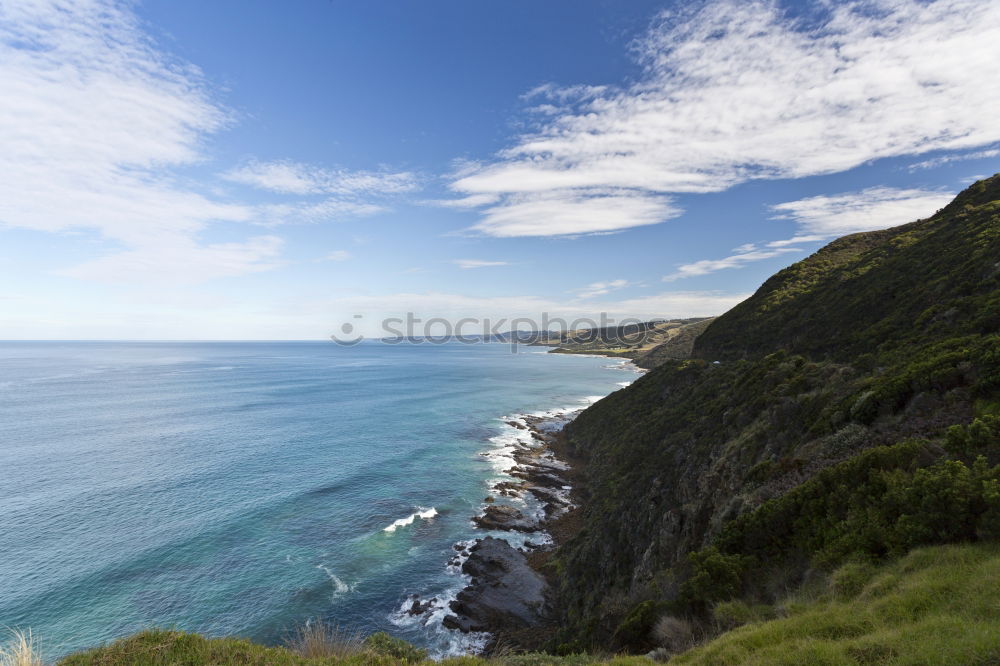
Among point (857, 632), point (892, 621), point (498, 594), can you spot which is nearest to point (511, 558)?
point (498, 594)

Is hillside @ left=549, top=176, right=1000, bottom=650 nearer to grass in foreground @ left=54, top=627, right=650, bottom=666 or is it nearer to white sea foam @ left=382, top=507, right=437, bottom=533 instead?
grass in foreground @ left=54, top=627, right=650, bottom=666

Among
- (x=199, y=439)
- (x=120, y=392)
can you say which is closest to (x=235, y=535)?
(x=199, y=439)

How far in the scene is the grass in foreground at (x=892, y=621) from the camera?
7164 millimetres

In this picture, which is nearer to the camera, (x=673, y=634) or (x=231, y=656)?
(x=231, y=656)

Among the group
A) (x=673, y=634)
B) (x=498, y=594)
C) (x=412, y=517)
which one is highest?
(x=673, y=634)

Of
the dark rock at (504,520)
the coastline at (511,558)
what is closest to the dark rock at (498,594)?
the coastline at (511,558)

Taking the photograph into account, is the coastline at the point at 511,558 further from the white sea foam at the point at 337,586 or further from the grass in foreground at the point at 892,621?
the grass in foreground at the point at 892,621

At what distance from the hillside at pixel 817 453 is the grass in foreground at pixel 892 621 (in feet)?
3.59

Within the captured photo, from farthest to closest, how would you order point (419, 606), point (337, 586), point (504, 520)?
point (504, 520) < point (337, 586) < point (419, 606)

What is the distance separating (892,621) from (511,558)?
99.1 ft

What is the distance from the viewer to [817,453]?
1706 centimetres

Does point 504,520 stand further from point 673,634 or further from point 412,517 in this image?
point 673,634

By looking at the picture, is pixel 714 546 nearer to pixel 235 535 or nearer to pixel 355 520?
pixel 355 520

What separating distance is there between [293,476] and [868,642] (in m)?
57.6
